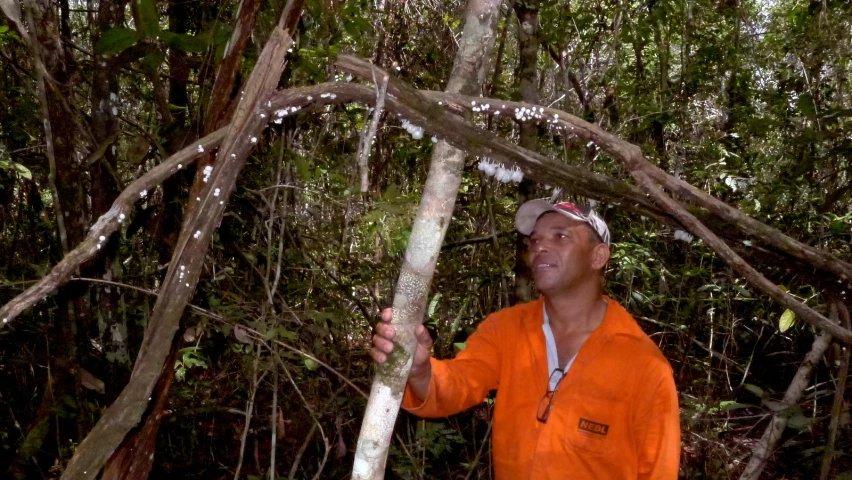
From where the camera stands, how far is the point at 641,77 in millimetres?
5258

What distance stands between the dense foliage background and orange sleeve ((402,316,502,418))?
58 centimetres

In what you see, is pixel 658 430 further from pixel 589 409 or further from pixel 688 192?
pixel 688 192

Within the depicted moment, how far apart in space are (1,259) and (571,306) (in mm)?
3873

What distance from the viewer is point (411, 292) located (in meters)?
1.65

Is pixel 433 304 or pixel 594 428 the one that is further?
pixel 433 304

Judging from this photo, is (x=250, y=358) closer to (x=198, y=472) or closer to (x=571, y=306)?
(x=198, y=472)

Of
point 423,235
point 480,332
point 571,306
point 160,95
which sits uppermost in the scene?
point 160,95

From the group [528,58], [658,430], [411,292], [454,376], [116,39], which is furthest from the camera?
[528,58]

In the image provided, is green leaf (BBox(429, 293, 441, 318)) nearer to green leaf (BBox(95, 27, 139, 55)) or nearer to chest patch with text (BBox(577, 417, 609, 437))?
chest patch with text (BBox(577, 417, 609, 437))

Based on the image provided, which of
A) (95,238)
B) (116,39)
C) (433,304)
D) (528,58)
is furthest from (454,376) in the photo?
(433,304)

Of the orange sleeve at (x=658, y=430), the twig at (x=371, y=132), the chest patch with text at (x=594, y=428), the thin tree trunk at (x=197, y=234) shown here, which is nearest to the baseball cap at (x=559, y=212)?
the orange sleeve at (x=658, y=430)

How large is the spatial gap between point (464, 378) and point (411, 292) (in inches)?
34.7

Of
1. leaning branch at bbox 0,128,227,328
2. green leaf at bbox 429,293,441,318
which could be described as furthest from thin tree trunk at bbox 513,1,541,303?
leaning branch at bbox 0,128,227,328

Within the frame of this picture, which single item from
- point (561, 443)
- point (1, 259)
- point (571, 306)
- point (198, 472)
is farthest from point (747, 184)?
point (1, 259)
